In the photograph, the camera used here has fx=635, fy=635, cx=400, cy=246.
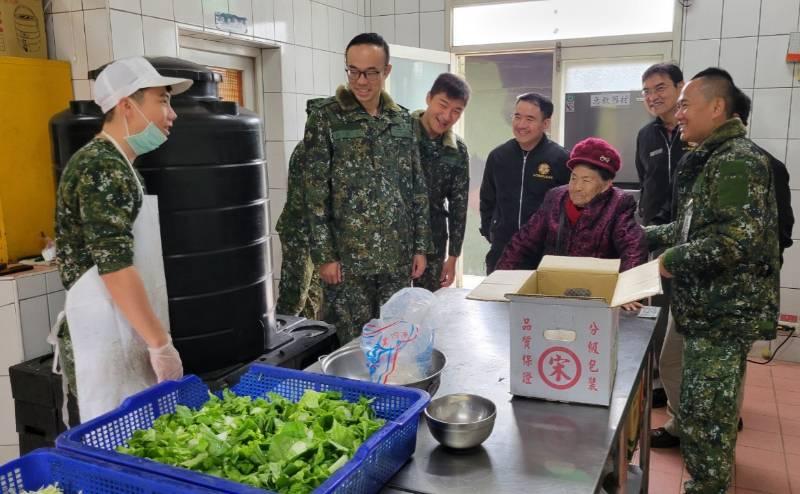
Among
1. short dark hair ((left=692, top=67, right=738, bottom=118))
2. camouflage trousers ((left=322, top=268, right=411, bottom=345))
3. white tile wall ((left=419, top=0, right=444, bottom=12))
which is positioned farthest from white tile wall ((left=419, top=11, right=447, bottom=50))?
short dark hair ((left=692, top=67, right=738, bottom=118))

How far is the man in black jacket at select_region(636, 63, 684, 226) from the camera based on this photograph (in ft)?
9.91

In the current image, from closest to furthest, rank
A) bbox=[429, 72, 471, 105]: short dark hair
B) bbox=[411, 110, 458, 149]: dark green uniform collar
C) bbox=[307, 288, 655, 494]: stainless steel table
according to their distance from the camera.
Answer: bbox=[307, 288, 655, 494]: stainless steel table, bbox=[429, 72, 471, 105]: short dark hair, bbox=[411, 110, 458, 149]: dark green uniform collar

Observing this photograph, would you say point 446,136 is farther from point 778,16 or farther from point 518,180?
point 778,16

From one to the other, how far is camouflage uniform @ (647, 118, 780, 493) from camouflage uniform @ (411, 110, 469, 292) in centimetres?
102

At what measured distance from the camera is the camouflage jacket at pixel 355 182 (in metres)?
2.48

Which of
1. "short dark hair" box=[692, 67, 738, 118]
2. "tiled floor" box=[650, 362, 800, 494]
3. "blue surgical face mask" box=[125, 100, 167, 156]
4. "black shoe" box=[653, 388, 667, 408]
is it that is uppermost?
"short dark hair" box=[692, 67, 738, 118]

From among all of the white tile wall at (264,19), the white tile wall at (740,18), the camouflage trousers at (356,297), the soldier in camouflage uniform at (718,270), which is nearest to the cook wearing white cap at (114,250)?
the camouflage trousers at (356,297)

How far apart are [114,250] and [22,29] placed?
147cm

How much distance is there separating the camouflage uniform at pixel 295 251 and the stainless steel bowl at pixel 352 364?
3.93 ft

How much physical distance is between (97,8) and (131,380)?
5.38ft

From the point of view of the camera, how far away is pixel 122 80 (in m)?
1.67

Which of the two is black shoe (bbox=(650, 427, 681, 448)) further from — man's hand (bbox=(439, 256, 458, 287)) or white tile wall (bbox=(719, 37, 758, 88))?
white tile wall (bbox=(719, 37, 758, 88))

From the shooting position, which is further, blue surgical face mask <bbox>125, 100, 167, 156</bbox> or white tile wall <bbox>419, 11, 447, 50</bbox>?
white tile wall <bbox>419, 11, 447, 50</bbox>

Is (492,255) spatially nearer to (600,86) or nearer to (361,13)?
(600,86)
